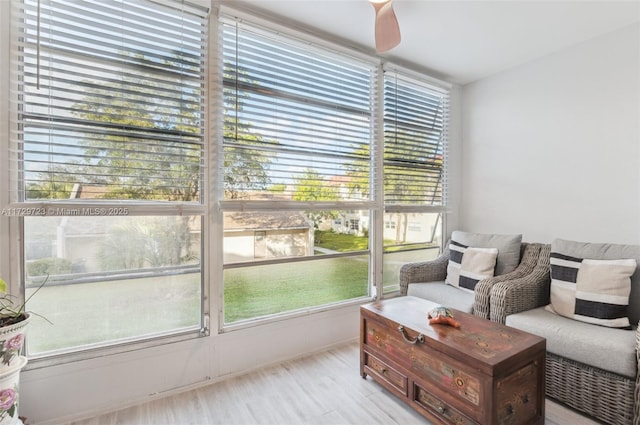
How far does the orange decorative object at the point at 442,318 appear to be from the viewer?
1852mm

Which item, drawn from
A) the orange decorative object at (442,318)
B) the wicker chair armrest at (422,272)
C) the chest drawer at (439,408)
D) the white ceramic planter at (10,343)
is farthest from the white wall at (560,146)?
the white ceramic planter at (10,343)

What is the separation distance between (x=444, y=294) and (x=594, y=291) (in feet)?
3.24

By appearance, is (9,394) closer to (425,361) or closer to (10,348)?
(10,348)

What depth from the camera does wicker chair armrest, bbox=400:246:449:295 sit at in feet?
9.75

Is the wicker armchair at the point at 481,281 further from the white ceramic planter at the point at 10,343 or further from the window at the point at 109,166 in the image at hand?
the white ceramic planter at the point at 10,343

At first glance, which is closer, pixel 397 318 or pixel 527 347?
pixel 527 347

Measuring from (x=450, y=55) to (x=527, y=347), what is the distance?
8.72ft

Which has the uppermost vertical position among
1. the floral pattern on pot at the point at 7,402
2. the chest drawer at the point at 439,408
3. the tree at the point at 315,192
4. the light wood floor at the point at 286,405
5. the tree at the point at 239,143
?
the tree at the point at 239,143

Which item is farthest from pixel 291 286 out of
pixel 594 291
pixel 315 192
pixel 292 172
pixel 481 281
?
pixel 594 291

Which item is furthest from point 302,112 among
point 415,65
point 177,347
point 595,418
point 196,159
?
point 595,418

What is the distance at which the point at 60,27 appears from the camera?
1.80 metres

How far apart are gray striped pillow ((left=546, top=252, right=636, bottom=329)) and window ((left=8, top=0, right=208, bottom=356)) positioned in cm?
261

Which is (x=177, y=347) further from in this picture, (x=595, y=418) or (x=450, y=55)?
(x=450, y=55)

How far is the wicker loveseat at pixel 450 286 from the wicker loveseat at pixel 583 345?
85 millimetres
